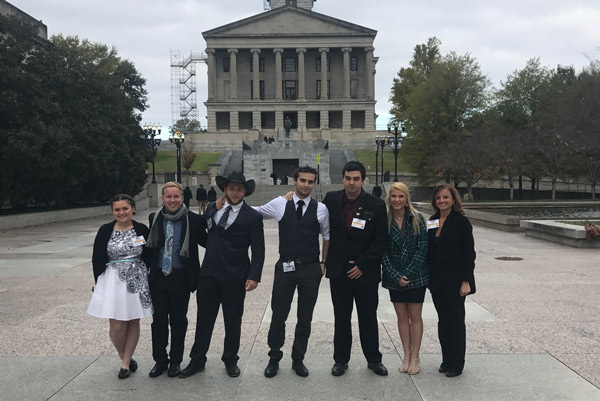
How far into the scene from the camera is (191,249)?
4949mm

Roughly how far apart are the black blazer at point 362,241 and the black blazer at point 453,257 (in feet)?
1.81

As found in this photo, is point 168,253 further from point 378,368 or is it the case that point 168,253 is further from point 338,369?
point 378,368

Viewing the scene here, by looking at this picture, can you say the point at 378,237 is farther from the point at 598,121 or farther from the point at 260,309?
the point at 598,121

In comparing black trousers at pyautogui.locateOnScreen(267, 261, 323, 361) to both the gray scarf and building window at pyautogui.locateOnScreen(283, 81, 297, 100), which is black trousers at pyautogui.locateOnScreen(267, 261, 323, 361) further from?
building window at pyautogui.locateOnScreen(283, 81, 297, 100)

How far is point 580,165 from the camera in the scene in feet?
115

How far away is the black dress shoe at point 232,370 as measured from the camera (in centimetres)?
484

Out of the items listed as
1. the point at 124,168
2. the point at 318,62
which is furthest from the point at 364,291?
the point at 318,62

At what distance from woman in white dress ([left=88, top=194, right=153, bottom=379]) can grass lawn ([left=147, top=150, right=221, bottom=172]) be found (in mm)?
53815

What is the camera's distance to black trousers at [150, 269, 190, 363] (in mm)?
4812

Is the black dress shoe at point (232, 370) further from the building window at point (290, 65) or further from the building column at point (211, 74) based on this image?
the building window at point (290, 65)

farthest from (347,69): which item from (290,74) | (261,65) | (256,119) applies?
(256,119)

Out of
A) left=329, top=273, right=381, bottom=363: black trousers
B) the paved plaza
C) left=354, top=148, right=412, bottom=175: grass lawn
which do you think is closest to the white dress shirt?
left=329, top=273, right=381, bottom=363: black trousers

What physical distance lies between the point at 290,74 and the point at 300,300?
87.7 metres

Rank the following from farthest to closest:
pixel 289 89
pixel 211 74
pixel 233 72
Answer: pixel 289 89
pixel 211 74
pixel 233 72
